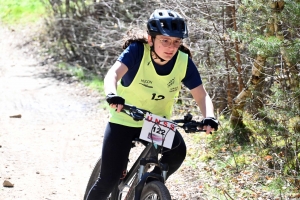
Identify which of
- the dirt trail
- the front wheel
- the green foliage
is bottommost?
the dirt trail

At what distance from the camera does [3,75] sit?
44.5ft

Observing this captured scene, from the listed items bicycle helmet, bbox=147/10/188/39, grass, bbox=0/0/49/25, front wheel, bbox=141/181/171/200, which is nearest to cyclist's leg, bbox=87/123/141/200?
front wheel, bbox=141/181/171/200

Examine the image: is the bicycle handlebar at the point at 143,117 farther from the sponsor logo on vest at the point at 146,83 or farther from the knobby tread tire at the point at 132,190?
the knobby tread tire at the point at 132,190

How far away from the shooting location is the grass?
18.0 meters

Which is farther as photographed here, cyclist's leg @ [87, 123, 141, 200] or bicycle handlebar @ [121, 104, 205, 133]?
cyclist's leg @ [87, 123, 141, 200]

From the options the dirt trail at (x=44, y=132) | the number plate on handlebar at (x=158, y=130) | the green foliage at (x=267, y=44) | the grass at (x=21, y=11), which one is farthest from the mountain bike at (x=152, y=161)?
the grass at (x=21, y=11)

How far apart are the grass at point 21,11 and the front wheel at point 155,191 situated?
14.2 metres

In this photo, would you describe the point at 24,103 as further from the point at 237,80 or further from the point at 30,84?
the point at 237,80

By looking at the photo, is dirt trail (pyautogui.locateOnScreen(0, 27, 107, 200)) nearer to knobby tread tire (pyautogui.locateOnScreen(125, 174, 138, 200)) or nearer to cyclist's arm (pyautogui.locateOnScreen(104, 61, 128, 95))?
knobby tread tire (pyautogui.locateOnScreen(125, 174, 138, 200))

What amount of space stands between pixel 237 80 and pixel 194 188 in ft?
6.76

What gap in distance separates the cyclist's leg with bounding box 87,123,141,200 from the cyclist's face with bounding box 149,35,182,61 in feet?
2.21

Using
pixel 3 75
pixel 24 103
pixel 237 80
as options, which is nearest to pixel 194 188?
pixel 237 80

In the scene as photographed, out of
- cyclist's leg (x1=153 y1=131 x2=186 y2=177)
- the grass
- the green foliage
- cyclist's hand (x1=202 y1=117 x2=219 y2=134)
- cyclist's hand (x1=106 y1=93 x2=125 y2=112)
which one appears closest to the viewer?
cyclist's hand (x1=106 y1=93 x2=125 y2=112)

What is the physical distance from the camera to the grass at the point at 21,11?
18.0m
